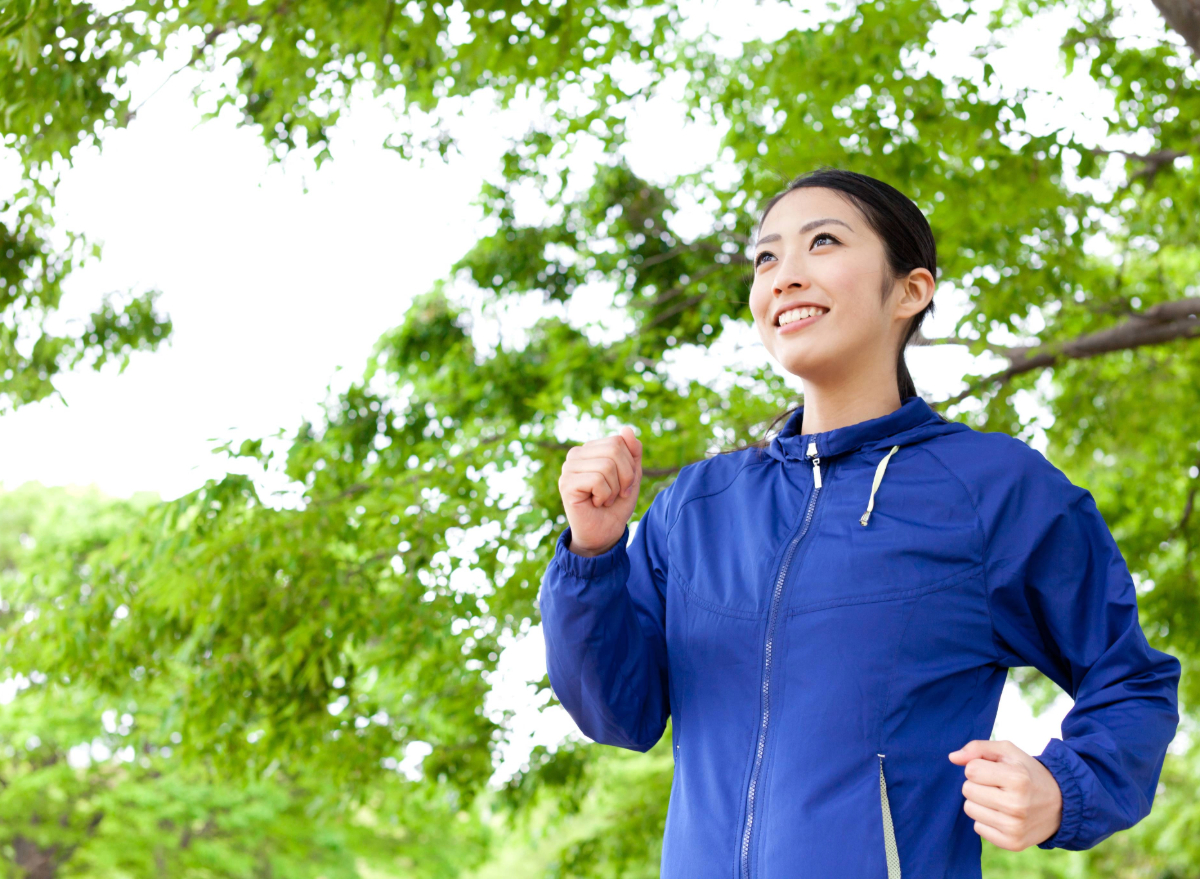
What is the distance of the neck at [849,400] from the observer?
5.13 ft

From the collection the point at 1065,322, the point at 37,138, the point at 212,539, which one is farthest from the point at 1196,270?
the point at 37,138

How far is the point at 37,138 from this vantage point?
2977 millimetres

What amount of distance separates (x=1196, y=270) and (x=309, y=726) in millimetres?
8166

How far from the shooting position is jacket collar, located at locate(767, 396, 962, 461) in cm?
146

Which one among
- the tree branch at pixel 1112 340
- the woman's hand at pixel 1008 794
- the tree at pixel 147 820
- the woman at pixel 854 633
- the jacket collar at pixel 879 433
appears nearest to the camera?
the woman's hand at pixel 1008 794

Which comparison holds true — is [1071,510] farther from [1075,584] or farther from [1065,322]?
[1065,322]

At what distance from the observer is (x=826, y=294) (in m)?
1.54

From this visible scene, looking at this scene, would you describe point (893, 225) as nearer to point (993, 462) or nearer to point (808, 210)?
point (808, 210)

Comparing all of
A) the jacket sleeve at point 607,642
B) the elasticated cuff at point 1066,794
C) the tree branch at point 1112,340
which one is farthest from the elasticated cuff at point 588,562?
the tree branch at point 1112,340

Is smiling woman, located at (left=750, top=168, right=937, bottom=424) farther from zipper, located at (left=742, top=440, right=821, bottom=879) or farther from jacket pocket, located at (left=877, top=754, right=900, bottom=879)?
jacket pocket, located at (left=877, top=754, right=900, bottom=879)

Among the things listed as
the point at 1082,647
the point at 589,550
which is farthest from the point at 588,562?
the point at 1082,647

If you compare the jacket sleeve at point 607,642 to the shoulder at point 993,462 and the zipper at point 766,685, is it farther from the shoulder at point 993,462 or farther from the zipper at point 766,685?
the shoulder at point 993,462

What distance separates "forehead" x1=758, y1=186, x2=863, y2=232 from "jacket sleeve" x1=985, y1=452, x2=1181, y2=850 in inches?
18.2

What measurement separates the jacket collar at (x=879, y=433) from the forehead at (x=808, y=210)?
0.30 meters
